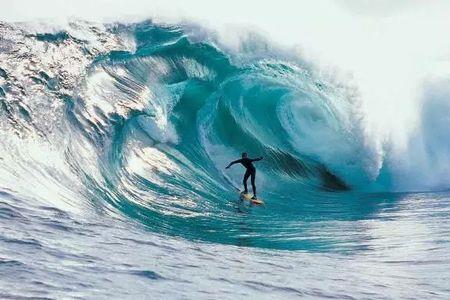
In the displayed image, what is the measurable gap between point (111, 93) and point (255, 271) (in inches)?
288

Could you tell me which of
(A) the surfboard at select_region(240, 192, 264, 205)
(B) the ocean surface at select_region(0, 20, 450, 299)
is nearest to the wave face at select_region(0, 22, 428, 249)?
(B) the ocean surface at select_region(0, 20, 450, 299)

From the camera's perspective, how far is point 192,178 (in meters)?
12.8

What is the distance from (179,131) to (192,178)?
171 cm

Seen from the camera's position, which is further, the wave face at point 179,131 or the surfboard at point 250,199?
Result: the surfboard at point 250,199

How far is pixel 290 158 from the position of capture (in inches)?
653

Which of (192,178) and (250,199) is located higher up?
(192,178)

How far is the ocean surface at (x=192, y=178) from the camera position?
5.95m

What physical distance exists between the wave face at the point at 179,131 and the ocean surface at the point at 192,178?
0.13 ft

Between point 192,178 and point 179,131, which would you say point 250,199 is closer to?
point 192,178

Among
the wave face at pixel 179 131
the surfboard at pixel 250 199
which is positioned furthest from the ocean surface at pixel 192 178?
the surfboard at pixel 250 199

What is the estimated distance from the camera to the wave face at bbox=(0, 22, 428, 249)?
972cm

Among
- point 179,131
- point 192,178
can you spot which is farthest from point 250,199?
point 179,131

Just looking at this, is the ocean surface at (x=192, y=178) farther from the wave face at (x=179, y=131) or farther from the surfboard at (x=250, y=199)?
the surfboard at (x=250, y=199)

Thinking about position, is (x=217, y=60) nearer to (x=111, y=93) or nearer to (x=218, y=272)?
(x=111, y=93)
